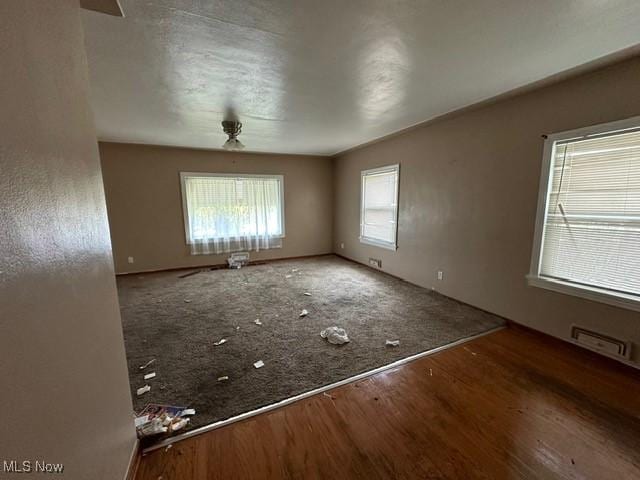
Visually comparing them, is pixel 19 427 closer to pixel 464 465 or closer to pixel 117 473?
pixel 117 473

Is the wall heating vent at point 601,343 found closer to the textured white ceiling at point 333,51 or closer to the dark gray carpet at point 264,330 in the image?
the dark gray carpet at point 264,330

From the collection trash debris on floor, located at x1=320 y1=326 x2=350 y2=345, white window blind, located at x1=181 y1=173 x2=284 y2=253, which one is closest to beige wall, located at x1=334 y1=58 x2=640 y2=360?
trash debris on floor, located at x1=320 y1=326 x2=350 y2=345

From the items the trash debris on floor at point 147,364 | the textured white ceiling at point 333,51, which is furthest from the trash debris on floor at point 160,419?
the textured white ceiling at point 333,51

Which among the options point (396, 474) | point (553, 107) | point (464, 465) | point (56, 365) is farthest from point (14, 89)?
point (553, 107)

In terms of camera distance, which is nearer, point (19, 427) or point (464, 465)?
point (19, 427)

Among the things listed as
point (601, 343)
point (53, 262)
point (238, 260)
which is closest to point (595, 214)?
point (601, 343)

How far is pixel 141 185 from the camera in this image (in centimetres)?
468

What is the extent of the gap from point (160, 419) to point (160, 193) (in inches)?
169

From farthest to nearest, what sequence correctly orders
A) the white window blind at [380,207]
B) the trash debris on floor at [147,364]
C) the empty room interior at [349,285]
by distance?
the white window blind at [380,207], the trash debris on floor at [147,364], the empty room interior at [349,285]

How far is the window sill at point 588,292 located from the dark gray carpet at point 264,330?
618mm

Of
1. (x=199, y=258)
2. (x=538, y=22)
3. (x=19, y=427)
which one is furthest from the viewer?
(x=199, y=258)

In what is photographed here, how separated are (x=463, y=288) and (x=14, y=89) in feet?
12.7

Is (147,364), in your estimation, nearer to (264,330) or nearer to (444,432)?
(264,330)

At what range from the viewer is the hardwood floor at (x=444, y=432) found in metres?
1.31
